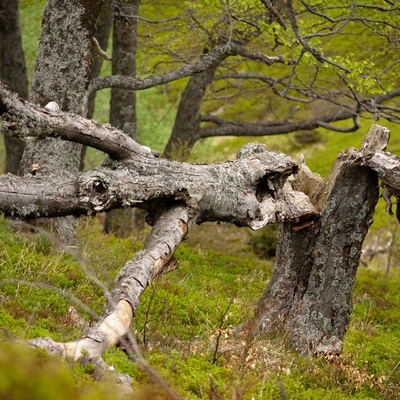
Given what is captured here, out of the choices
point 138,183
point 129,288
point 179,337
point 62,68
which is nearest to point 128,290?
point 129,288

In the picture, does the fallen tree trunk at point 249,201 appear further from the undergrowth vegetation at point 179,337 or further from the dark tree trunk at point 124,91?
the dark tree trunk at point 124,91

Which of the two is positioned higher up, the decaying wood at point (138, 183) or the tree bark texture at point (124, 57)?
the tree bark texture at point (124, 57)

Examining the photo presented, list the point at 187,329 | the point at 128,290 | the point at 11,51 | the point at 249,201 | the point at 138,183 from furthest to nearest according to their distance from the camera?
the point at 11,51, the point at 187,329, the point at 249,201, the point at 138,183, the point at 128,290

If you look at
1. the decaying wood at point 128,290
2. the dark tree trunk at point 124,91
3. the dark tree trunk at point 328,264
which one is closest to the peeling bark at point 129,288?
the decaying wood at point 128,290

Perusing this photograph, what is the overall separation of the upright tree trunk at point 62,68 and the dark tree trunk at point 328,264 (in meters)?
4.20

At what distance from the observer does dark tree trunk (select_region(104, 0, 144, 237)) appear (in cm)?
1652

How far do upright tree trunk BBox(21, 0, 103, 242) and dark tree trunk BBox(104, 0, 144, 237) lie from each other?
4.25m

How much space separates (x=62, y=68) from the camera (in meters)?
11.2

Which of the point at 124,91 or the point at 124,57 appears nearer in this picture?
the point at 124,57

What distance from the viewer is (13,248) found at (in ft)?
33.1

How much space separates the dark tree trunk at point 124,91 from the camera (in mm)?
16516

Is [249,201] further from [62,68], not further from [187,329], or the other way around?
[62,68]

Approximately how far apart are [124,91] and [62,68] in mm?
6771

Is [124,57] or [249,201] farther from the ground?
[124,57]
